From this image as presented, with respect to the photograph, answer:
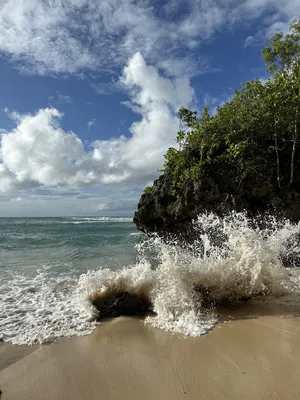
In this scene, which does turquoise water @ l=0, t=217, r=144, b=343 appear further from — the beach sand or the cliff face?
the cliff face

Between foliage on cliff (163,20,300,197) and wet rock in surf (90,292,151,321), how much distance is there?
26.6ft

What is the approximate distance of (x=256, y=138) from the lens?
42.3 ft

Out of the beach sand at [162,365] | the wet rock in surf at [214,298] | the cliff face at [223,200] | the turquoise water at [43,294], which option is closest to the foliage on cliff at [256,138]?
the cliff face at [223,200]

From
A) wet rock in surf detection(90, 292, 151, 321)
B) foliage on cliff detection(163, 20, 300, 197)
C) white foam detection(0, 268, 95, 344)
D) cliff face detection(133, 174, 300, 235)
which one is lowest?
white foam detection(0, 268, 95, 344)

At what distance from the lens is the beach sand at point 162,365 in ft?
10.0

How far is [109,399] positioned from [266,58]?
1718 centimetres

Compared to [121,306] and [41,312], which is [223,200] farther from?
[41,312]

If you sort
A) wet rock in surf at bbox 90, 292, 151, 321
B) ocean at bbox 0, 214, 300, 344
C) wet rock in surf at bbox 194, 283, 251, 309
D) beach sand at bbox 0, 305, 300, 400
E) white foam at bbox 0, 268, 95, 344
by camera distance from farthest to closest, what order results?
Result: wet rock in surf at bbox 194, 283, 251, 309
wet rock in surf at bbox 90, 292, 151, 321
ocean at bbox 0, 214, 300, 344
white foam at bbox 0, 268, 95, 344
beach sand at bbox 0, 305, 300, 400

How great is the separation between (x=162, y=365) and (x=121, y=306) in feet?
7.01

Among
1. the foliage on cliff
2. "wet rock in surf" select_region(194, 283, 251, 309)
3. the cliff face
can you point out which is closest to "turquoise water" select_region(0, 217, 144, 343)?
"wet rock in surf" select_region(194, 283, 251, 309)

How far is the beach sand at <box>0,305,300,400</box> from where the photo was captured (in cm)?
306

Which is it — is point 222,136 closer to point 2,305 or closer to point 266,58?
point 266,58

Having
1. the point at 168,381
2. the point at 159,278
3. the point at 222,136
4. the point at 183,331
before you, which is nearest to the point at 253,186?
the point at 222,136

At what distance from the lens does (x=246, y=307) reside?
5.61 m
